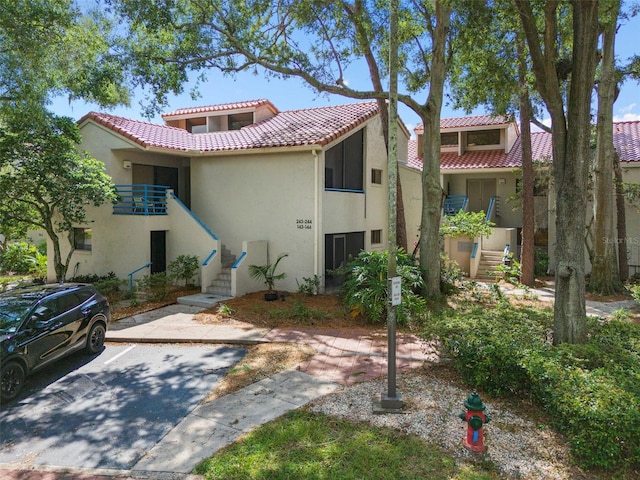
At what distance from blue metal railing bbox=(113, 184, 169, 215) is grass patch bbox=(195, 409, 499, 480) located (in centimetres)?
1113

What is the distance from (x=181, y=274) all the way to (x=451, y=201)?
16.1 m

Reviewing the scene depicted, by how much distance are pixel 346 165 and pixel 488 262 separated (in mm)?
8495

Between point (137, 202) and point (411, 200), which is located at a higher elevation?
point (411, 200)

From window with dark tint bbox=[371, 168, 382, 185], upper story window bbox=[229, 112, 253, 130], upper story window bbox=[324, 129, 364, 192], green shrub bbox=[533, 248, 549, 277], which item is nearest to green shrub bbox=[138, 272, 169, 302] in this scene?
upper story window bbox=[324, 129, 364, 192]

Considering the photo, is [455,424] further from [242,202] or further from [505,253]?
[505,253]

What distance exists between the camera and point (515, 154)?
2253 centimetres

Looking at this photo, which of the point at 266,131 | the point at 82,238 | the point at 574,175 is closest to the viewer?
the point at 574,175

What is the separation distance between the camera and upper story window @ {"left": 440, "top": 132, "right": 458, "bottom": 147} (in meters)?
24.3

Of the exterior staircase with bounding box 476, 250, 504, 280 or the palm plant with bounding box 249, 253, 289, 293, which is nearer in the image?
the palm plant with bounding box 249, 253, 289, 293

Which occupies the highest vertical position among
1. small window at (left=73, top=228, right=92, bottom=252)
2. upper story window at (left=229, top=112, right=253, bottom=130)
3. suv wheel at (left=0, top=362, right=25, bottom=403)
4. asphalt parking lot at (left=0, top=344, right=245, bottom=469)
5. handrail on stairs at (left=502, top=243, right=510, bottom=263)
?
upper story window at (left=229, top=112, right=253, bottom=130)

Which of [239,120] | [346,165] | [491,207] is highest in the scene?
[239,120]

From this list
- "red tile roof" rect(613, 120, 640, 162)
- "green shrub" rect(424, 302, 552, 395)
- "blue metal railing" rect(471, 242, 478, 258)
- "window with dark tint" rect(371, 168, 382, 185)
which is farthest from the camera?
"blue metal railing" rect(471, 242, 478, 258)

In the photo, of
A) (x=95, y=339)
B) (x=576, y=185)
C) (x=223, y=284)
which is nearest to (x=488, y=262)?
(x=223, y=284)

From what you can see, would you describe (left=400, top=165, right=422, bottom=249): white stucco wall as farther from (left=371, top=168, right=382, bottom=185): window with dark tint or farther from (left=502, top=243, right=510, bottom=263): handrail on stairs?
(left=502, top=243, right=510, bottom=263): handrail on stairs
